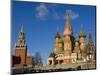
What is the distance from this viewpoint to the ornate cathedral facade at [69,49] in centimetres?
395

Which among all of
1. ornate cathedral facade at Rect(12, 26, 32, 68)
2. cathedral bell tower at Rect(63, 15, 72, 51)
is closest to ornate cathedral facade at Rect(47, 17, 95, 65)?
cathedral bell tower at Rect(63, 15, 72, 51)

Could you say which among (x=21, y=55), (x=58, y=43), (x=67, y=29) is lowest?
(x=21, y=55)

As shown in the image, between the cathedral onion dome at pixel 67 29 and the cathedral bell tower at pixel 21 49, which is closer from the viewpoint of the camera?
the cathedral bell tower at pixel 21 49

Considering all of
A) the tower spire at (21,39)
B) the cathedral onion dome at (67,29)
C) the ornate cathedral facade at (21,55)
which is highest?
the cathedral onion dome at (67,29)

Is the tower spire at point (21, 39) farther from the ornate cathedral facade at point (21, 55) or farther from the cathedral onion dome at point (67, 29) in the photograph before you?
the cathedral onion dome at point (67, 29)

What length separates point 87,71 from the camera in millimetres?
4098

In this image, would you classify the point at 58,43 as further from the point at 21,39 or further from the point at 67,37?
the point at 21,39

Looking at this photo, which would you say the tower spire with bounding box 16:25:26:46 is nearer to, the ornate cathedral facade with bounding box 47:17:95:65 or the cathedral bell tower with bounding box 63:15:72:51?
the ornate cathedral facade with bounding box 47:17:95:65

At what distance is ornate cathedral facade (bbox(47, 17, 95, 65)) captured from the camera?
3951mm

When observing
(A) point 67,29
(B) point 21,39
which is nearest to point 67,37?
(A) point 67,29

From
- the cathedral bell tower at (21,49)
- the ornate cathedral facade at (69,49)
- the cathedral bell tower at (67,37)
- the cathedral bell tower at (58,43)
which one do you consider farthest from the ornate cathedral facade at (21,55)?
the cathedral bell tower at (67,37)

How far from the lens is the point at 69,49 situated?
4023 mm
